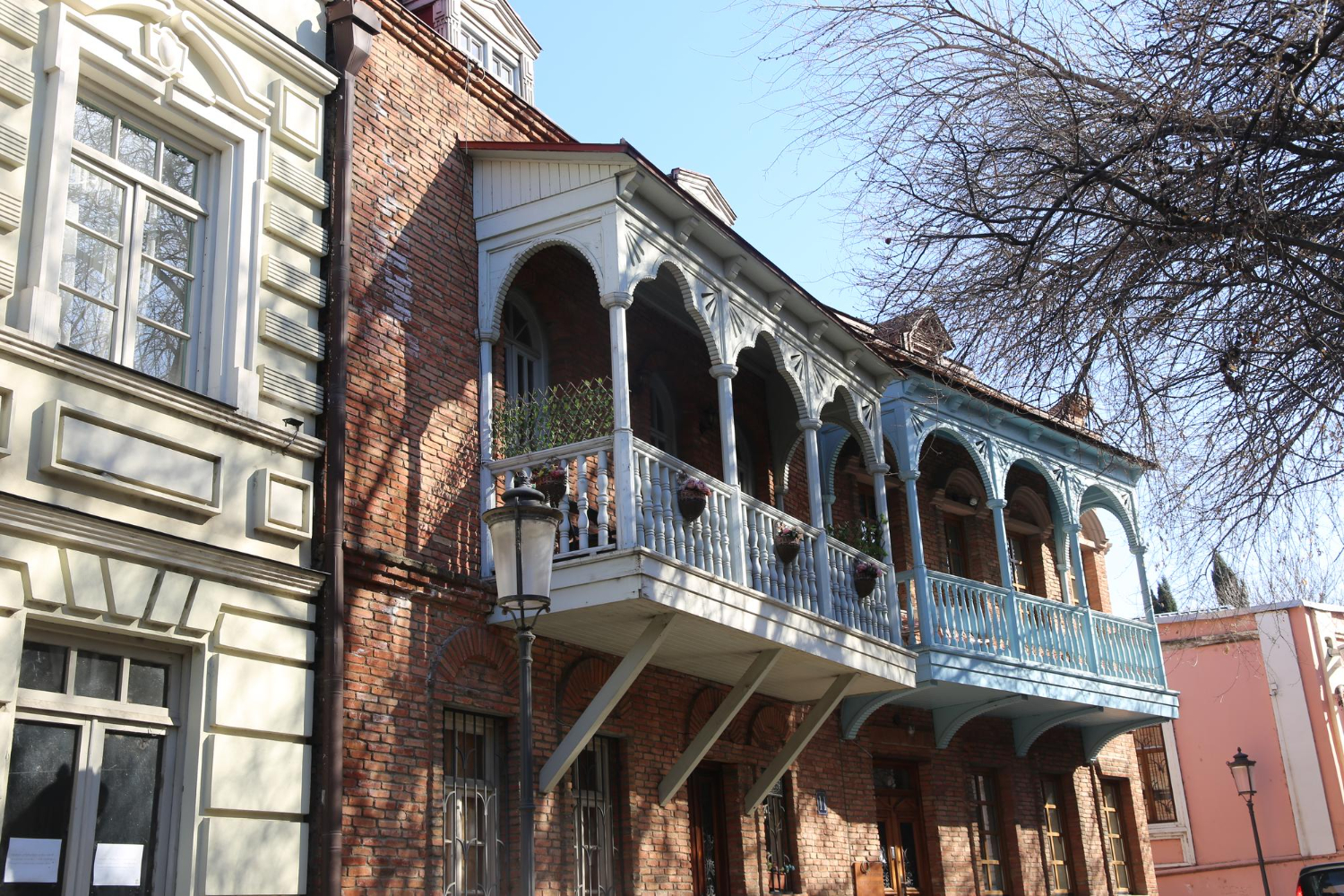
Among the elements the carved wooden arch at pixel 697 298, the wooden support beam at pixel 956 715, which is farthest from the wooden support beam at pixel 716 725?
the wooden support beam at pixel 956 715

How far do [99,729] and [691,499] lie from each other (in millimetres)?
4737

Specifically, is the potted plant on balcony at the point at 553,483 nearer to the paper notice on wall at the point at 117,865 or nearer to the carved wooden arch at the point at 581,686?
the carved wooden arch at the point at 581,686

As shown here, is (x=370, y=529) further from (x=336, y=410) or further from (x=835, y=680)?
(x=835, y=680)

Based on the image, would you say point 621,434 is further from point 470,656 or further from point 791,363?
point 791,363

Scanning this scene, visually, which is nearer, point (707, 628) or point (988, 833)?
point (707, 628)

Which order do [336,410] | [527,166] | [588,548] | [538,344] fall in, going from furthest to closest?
[538,344]
[527,166]
[588,548]
[336,410]

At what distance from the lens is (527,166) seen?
37.5ft

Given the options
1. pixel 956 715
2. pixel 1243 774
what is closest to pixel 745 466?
pixel 956 715

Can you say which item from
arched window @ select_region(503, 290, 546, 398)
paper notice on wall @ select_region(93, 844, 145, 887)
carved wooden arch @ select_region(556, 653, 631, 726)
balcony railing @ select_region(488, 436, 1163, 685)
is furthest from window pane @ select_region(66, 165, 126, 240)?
carved wooden arch @ select_region(556, 653, 631, 726)

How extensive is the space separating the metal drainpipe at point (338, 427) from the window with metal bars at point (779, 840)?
19.4 feet

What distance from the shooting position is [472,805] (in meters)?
10.0

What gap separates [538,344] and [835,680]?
14.2 feet

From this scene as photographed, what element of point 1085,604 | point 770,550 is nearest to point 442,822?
point 770,550

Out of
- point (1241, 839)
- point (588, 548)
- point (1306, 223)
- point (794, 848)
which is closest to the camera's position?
point (1306, 223)
